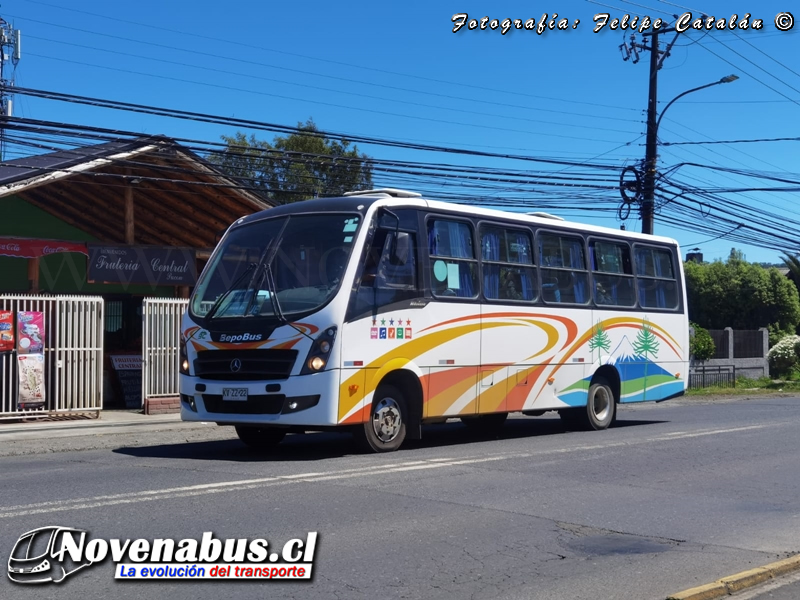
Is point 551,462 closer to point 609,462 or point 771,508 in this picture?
point 609,462

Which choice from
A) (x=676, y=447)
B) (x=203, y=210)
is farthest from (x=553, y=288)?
(x=203, y=210)

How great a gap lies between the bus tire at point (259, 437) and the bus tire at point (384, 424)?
139cm

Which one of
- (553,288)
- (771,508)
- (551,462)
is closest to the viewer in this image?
(771,508)

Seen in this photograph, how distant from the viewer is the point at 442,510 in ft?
27.6

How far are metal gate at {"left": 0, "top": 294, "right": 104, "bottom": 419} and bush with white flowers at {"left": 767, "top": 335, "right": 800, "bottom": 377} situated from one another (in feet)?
94.8

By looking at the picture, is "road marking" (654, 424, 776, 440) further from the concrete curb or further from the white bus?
the concrete curb

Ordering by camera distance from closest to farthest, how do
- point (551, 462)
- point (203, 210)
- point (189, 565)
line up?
1. point (189, 565)
2. point (551, 462)
3. point (203, 210)

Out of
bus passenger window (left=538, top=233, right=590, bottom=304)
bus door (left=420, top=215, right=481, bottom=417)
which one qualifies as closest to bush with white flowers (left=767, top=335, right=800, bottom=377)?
bus passenger window (left=538, top=233, right=590, bottom=304)

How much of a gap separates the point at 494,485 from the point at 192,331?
458 cm

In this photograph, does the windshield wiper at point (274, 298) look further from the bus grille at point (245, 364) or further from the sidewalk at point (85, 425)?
the sidewalk at point (85, 425)

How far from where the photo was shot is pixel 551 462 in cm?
1175

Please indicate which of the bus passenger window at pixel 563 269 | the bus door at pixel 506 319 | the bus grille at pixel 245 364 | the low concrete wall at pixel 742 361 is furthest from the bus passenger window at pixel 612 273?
the low concrete wall at pixel 742 361

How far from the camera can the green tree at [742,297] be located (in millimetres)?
50781

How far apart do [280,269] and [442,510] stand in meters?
4.61
